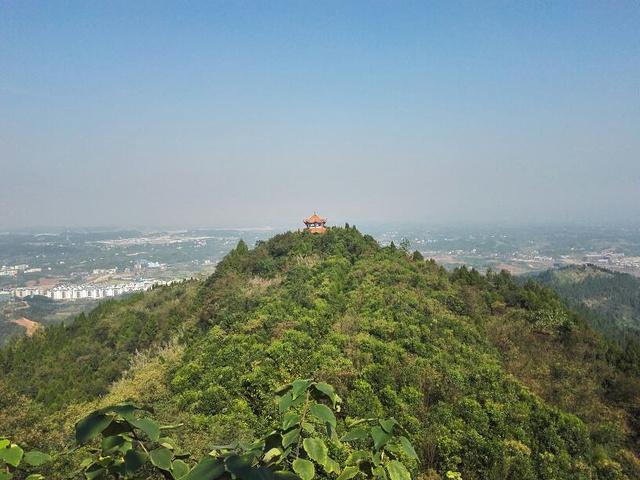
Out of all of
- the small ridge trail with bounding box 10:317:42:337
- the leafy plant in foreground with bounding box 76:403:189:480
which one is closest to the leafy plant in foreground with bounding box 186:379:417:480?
the leafy plant in foreground with bounding box 76:403:189:480

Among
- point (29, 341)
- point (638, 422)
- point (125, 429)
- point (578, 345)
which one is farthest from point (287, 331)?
point (29, 341)

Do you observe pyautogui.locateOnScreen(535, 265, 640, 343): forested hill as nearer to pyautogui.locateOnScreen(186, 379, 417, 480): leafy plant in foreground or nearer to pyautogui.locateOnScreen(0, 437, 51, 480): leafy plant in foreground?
pyautogui.locateOnScreen(186, 379, 417, 480): leafy plant in foreground

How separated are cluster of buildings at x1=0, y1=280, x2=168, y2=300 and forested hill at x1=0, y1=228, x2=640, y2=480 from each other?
298 feet

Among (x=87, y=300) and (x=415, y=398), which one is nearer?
(x=415, y=398)

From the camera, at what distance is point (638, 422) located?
17.5 m

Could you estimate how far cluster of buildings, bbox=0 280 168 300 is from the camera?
120 m

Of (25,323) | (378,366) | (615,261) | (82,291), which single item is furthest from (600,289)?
(82,291)

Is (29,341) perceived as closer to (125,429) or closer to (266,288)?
(266,288)

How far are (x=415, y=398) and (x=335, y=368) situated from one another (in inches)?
109

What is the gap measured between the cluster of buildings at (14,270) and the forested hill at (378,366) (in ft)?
471

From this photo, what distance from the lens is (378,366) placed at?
1459 centimetres

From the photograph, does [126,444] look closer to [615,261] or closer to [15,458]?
[15,458]

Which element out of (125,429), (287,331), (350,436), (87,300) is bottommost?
(87,300)

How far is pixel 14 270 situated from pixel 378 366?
18817cm
